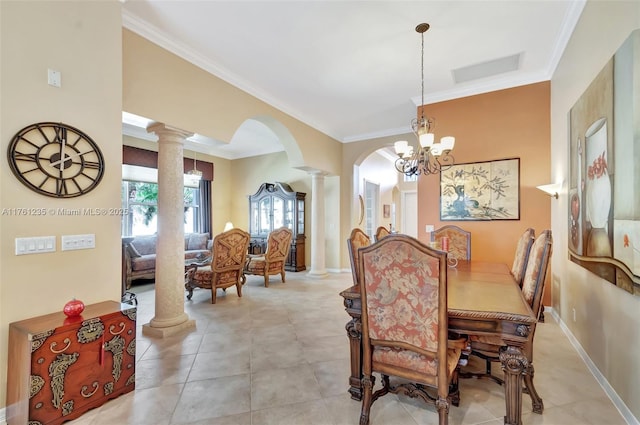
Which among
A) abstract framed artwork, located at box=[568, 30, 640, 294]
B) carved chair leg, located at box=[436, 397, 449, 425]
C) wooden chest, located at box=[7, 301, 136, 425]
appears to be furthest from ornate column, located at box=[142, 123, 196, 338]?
abstract framed artwork, located at box=[568, 30, 640, 294]

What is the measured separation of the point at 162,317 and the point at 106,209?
4.90 feet

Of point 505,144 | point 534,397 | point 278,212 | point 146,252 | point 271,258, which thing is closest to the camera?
point 534,397

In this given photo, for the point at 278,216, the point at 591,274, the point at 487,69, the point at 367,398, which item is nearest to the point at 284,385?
the point at 367,398

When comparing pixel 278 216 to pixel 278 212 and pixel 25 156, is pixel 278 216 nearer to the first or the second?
pixel 278 212

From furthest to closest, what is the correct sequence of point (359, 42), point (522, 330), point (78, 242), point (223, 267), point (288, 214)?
point (288, 214) → point (223, 267) → point (359, 42) → point (78, 242) → point (522, 330)

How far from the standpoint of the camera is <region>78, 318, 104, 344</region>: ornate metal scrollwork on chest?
5.92 ft

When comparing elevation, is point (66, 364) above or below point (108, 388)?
above

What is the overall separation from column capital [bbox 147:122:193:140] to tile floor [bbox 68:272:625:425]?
2198 mm

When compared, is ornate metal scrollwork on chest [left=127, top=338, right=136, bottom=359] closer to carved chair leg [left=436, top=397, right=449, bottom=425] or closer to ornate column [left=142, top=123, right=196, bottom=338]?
ornate column [left=142, top=123, right=196, bottom=338]

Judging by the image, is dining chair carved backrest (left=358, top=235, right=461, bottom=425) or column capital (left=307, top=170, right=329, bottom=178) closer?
dining chair carved backrest (left=358, top=235, right=461, bottom=425)

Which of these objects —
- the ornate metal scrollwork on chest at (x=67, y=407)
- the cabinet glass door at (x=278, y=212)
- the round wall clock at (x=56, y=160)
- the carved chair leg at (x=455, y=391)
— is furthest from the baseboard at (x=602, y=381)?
the cabinet glass door at (x=278, y=212)

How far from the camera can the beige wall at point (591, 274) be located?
173 cm

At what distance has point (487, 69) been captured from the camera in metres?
3.63

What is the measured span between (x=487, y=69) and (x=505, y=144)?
1.03 meters
